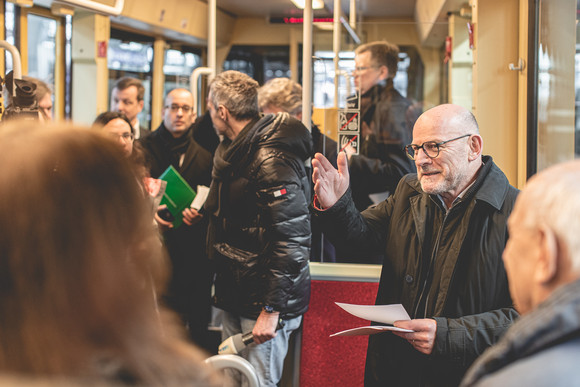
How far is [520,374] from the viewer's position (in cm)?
97

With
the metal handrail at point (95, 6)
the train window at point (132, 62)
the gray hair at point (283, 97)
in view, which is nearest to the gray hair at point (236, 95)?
the metal handrail at point (95, 6)

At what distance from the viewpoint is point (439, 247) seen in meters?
2.25

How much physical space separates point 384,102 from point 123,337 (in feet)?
10.5

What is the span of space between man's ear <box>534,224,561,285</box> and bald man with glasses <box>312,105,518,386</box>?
3.56 feet

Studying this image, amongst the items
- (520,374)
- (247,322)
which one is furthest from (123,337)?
(247,322)

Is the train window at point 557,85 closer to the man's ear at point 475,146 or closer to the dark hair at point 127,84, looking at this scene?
the man's ear at point 475,146

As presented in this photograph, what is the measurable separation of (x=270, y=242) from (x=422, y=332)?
1.00 meters

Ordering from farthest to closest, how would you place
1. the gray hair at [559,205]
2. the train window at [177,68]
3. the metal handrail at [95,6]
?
1. the train window at [177,68]
2. the metal handrail at [95,6]
3. the gray hair at [559,205]

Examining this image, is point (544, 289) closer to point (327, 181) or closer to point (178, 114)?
point (327, 181)

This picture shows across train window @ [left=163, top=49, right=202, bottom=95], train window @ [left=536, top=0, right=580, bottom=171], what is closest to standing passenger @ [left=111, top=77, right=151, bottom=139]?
train window @ [left=536, top=0, right=580, bottom=171]

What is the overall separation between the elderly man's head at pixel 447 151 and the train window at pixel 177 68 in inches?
281

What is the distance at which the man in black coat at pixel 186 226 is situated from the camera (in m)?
4.30

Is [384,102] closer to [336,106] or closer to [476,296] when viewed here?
[336,106]

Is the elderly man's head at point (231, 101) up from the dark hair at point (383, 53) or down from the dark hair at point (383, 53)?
down
